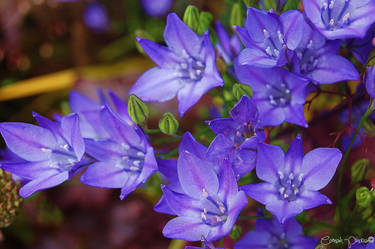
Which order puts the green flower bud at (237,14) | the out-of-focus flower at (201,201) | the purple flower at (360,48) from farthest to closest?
the green flower bud at (237,14) < the purple flower at (360,48) < the out-of-focus flower at (201,201)

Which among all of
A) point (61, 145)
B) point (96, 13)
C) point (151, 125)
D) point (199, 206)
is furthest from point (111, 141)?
point (96, 13)

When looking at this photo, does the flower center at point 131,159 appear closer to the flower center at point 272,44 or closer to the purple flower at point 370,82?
the flower center at point 272,44

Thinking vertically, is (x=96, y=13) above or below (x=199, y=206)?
above

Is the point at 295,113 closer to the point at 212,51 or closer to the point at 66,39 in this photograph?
the point at 212,51

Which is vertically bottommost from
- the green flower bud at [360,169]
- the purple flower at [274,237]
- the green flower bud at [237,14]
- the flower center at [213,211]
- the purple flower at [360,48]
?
the purple flower at [274,237]

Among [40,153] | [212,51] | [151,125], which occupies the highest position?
[212,51]

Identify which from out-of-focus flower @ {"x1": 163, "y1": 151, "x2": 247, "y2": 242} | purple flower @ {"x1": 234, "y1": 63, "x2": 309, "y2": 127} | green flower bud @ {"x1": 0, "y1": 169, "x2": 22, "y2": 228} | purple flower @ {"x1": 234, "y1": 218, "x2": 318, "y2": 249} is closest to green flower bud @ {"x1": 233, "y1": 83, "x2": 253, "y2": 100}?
purple flower @ {"x1": 234, "y1": 63, "x2": 309, "y2": 127}

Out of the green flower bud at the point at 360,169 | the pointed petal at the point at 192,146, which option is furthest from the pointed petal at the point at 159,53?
the green flower bud at the point at 360,169

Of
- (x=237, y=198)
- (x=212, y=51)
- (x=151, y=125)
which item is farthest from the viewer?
(x=151, y=125)
